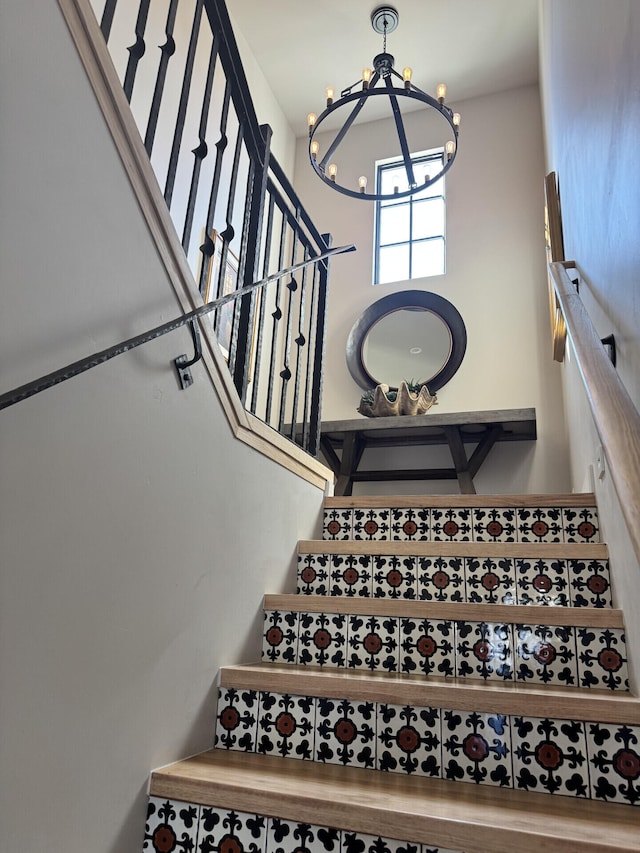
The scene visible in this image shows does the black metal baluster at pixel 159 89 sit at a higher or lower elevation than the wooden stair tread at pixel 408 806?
higher

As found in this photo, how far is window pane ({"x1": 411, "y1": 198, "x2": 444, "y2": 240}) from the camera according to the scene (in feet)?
16.4

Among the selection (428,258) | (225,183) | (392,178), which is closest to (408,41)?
(392,178)

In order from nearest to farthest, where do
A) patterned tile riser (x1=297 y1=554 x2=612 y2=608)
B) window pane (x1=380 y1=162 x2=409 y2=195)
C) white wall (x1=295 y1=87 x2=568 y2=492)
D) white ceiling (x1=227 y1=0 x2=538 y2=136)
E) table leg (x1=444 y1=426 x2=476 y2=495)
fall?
patterned tile riser (x1=297 y1=554 x2=612 y2=608) → table leg (x1=444 y1=426 x2=476 y2=495) → white wall (x1=295 y1=87 x2=568 y2=492) → white ceiling (x1=227 y1=0 x2=538 y2=136) → window pane (x1=380 y1=162 x2=409 y2=195)

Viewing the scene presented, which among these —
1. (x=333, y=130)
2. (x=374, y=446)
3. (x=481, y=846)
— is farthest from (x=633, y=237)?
(x=333, y=130)

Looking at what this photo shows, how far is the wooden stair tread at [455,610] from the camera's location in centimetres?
165

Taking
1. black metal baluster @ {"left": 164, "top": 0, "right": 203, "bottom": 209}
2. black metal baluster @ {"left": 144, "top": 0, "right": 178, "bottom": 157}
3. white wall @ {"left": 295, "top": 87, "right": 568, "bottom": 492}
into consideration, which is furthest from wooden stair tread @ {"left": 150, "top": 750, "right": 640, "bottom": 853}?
white wall @ {"left": 295, "top": 87, "right": 568, "bottom": 492}

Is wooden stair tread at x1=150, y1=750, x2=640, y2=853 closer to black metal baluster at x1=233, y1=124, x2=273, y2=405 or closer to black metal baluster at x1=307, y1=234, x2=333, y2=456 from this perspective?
black metal baluster at x1=233, y1=124, x2=273, y2=405

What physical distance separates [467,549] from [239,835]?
45.1 inches

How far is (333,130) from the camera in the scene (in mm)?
5664

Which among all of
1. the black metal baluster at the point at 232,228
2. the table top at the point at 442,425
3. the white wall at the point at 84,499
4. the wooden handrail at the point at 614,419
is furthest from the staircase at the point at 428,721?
the table top at the point at 442,425

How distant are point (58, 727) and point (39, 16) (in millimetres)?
1304

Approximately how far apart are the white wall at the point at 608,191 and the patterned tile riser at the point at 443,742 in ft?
0.82

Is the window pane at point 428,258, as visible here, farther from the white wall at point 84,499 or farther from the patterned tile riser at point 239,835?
the patterned tile riser at point 239,835

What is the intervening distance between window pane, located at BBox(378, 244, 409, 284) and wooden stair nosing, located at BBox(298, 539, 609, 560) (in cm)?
323
